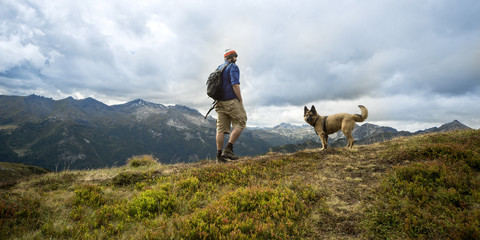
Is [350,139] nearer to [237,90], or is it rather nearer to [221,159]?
[237,90]

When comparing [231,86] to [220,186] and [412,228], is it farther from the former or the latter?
[412,228]

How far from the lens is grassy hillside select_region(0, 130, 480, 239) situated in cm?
353

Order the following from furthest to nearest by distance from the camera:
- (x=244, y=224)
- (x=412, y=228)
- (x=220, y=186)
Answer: (x=220, y=186)
(x=244, y=224)
(x=412, y=228)

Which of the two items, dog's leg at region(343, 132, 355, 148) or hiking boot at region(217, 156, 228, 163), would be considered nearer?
hiking boot at region(217, 156, 228, 163)

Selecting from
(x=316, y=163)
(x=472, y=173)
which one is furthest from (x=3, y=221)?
(x=472, y=173)

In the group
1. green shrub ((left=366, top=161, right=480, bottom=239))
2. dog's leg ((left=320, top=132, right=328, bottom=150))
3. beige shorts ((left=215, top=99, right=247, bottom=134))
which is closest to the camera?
green shrub ((left=366, top=161, right=480, bottom=239))

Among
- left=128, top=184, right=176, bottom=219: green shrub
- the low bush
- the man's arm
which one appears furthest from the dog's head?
left=128, top=184, right=176, bottom=219: green shrub

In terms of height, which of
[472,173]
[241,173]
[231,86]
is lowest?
[241,173]

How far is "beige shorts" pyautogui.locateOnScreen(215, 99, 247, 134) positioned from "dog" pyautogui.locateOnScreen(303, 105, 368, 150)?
14.0 ft

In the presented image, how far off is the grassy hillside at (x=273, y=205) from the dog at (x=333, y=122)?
3.35 meters

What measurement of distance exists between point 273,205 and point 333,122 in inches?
287

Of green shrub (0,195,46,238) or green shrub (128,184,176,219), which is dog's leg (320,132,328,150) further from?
green shrub (0,195,46,238)

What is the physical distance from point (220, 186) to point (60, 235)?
3.49 meters

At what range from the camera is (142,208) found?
465cm
